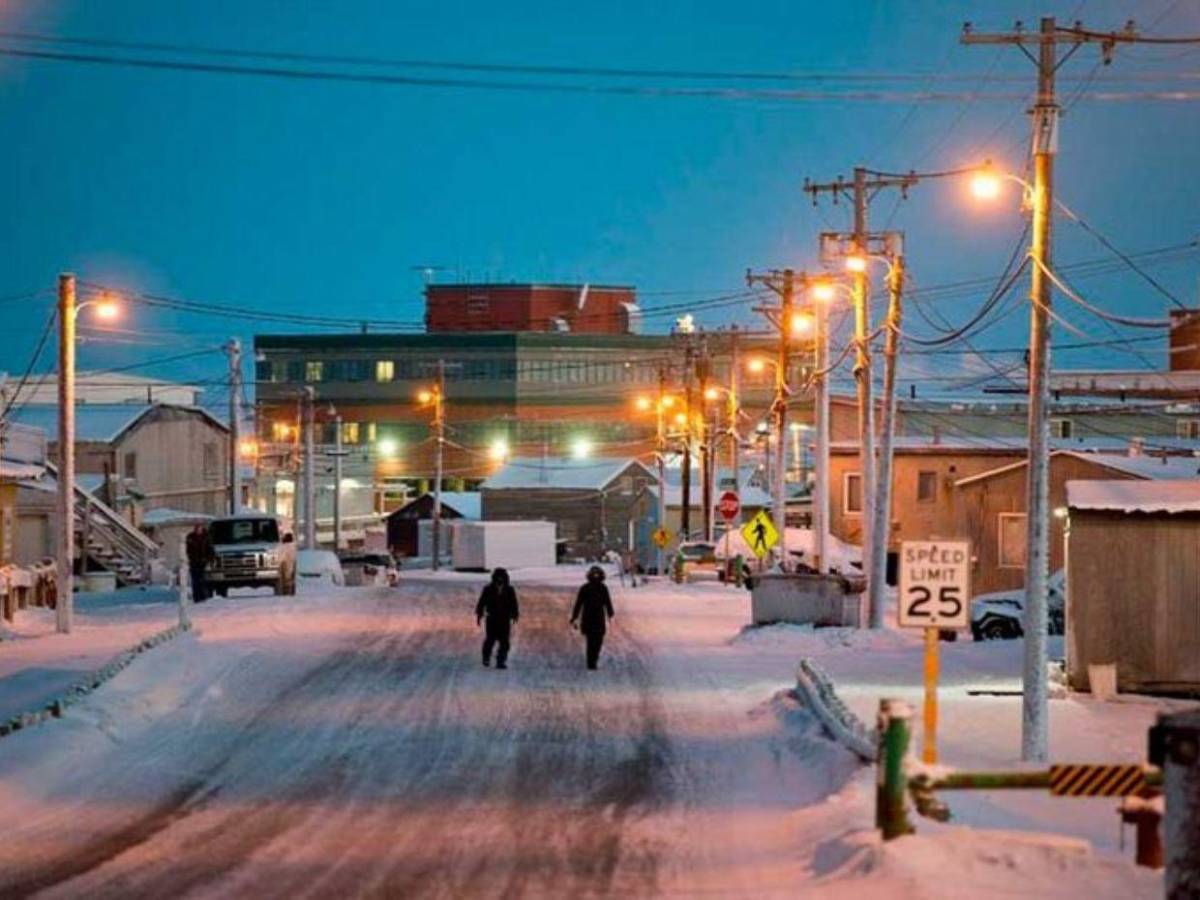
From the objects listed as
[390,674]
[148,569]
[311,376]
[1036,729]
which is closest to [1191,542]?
[1036,729]

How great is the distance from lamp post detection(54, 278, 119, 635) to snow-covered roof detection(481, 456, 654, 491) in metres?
57.8

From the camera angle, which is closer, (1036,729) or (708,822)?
(708,822)

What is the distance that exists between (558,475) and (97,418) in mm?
27179

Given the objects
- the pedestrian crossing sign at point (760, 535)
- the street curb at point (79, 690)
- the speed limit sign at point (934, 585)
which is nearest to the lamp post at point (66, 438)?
the street curb at point (79, 690)

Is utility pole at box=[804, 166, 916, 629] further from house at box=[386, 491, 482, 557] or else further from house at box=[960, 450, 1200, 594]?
house at box=[386, 491, 482, 557]

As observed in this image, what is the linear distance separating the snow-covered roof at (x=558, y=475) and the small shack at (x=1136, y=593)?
2600 inches

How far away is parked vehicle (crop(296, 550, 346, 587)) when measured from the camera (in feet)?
187

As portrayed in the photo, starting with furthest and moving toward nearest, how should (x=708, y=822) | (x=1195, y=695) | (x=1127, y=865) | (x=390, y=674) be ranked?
(x=390, y=674) → (x=1195, y=695) → (x=708, y=822) → (x=1127, y=865)

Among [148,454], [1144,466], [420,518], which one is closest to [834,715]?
[1144,466]

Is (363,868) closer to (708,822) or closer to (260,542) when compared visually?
(708,822)

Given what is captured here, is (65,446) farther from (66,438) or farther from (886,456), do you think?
(886,456)

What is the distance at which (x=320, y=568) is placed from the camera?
5828 cm

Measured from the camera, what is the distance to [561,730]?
2080 centimetres

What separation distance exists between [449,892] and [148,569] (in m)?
50.1
